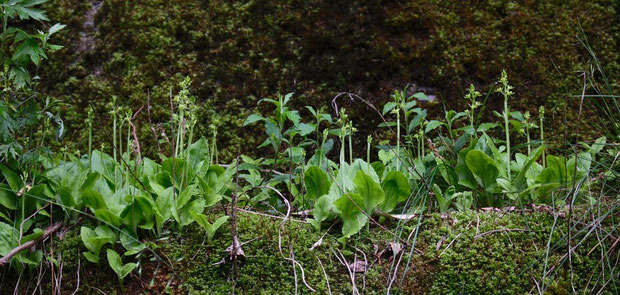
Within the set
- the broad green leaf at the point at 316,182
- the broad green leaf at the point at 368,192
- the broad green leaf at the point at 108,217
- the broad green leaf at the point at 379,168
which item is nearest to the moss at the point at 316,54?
the broad green leaf at the point at 379,168

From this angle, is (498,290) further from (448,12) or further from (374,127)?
(448,12)

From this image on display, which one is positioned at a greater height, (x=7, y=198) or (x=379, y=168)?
(x=7, y=198)

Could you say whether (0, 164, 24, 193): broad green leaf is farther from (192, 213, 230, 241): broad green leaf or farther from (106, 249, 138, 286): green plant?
(192, 213, 230, 241): broad green leaf

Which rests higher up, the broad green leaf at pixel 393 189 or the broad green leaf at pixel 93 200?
the broad green leaf at pixel 93 200

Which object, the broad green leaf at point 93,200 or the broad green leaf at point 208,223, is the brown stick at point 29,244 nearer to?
the broad green leaf at point 93,200

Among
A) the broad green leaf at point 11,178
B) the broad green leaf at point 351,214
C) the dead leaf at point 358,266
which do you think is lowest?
the dead leaf at point 358,266

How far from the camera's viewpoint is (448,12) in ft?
11.1

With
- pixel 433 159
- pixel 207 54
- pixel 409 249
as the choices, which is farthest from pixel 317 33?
pixel 409 249

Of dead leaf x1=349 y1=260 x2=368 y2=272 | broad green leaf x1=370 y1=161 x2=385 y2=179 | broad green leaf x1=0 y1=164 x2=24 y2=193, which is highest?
broad green leaf x1=0 y1=164 x2=24 y2=193

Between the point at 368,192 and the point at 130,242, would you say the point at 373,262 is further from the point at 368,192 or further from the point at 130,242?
the point at 130,242

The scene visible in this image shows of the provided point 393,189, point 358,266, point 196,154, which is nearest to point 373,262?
point 358,266

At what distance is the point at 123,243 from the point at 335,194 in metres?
0.78

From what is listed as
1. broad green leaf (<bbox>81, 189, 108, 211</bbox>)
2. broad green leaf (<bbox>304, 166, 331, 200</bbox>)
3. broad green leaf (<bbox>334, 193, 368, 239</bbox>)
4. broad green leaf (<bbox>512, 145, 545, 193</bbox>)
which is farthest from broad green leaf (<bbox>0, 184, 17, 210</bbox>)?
broad green leaf (<bbox>512, 145, 545, 193</bbox>)

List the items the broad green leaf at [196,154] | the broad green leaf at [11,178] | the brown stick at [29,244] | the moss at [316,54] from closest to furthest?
1. the brown stick at [29,244]
2. the broad green leaf at [11,178]
3. the broad green leaf at [196,154]
4. the moss at [316,54]
